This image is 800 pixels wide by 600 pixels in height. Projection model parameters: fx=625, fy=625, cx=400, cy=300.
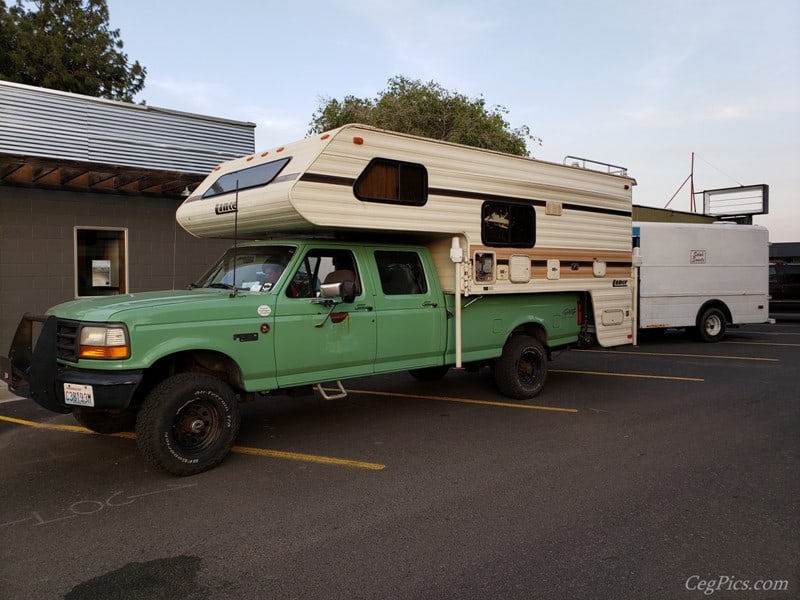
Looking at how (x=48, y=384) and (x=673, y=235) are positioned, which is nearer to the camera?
(x=48, y=384)

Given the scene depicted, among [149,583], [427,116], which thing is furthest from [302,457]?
[427,116]

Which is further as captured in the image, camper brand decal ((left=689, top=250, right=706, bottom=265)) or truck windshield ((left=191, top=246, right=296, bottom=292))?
camper brand decal ((left=689, top=250, right=706, bottom=265))

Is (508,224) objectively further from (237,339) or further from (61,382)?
(61,382)

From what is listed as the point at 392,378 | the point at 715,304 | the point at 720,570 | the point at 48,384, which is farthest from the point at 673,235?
the point at 48,384

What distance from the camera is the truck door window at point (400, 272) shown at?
260 inches

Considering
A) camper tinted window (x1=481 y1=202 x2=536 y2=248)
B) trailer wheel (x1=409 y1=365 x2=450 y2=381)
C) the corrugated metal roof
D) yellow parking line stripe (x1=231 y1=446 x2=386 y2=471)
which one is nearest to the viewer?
yellow parking line stripe (x1=231 y1=446 x2=386 y2=471)

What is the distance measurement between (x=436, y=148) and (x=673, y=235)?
29.4 ft

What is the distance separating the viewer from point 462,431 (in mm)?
6500

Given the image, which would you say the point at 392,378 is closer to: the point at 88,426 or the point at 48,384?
the point at 88,426

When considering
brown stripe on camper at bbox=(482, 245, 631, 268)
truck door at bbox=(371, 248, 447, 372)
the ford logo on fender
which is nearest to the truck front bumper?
the ford logo on fender

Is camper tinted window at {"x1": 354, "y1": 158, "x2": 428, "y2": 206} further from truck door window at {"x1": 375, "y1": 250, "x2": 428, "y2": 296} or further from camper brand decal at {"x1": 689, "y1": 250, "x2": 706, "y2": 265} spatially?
camper brand decal at {"x1": 689, "y1": 250, "x2": 706, "y2": 265}

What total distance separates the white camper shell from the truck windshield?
0.26m

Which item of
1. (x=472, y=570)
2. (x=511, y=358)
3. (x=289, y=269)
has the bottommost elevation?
(x=472, y=570)

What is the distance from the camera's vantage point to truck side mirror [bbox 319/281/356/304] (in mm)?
5605
